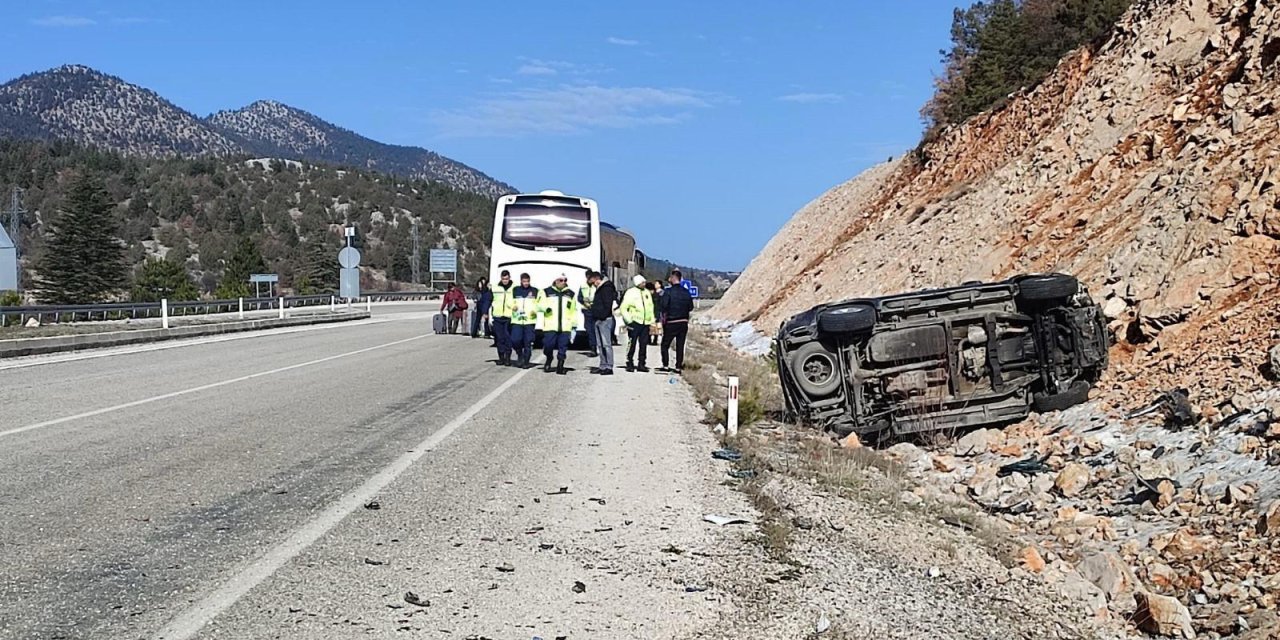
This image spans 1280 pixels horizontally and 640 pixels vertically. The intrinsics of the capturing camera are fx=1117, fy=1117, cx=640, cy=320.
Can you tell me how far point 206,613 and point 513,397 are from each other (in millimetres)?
9862

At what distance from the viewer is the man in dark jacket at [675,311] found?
19438 millimetres

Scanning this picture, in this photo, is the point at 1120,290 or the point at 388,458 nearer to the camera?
the point at 388,458

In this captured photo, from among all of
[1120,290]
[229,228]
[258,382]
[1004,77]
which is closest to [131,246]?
[229,228]

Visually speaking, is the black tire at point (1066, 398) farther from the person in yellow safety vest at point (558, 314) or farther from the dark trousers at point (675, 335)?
the person in yellow safety vest at point (558, 314)

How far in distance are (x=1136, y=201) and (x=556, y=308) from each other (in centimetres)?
959

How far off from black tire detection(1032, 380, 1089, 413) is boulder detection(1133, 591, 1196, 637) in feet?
19.9

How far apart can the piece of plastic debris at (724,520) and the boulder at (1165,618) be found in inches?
101

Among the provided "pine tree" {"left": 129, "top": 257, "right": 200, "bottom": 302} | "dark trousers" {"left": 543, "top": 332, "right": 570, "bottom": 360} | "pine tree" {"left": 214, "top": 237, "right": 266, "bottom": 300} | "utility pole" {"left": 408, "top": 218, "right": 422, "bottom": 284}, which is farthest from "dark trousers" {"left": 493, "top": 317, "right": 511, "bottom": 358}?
"utility pole" {"left": 408, "top": 218, "right": 422, "bottom": 284}

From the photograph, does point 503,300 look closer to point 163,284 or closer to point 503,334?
point 503,334

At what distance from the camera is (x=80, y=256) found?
67688 millimetres

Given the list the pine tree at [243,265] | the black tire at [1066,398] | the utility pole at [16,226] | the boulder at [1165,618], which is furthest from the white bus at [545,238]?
the pine tree at [243,265]

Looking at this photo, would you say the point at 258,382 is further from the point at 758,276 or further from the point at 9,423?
the point at 758,276

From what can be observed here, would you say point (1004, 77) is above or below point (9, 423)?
above

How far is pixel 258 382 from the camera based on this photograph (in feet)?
53.0
